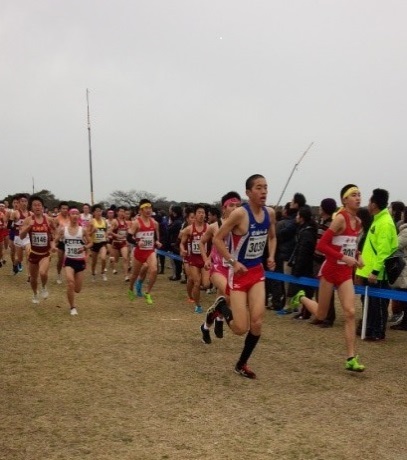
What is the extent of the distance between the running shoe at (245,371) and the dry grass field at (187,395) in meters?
0.07

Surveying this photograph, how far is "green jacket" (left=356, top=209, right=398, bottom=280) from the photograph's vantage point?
8102 mm

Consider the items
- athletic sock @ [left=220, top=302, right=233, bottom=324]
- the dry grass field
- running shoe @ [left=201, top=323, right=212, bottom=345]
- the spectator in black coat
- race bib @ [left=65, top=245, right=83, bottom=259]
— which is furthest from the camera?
the spectator in black coat

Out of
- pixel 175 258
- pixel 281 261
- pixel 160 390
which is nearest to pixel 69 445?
pixel 160 390

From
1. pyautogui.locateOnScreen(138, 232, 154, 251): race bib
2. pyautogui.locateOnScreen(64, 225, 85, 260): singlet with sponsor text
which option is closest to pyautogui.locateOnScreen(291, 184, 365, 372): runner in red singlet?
pyautogui.locateOnScreen(64, 225, 85, 260): singlet with sponsor text

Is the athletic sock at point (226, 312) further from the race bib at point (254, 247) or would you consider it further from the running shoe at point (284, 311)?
the running shoe at point (284, 311)

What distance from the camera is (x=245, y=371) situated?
6.27 metres

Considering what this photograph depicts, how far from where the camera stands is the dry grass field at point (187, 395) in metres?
4.32

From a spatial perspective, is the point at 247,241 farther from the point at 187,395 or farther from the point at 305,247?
the point at 305,247

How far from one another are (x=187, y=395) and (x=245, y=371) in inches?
37.3

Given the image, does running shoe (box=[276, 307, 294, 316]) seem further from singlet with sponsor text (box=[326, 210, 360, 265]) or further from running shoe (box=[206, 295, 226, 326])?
singlet with sponsor text (box=[326, 210, 360, 265])

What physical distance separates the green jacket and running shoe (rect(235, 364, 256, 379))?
296 cm

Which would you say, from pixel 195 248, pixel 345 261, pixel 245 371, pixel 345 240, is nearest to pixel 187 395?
pixel 245 371

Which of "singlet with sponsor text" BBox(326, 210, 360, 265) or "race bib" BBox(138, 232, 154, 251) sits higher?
"singlet with sponsor text" BBox(326, 210, 360, 265)

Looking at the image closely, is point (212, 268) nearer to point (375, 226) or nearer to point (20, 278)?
point (375, 226)
